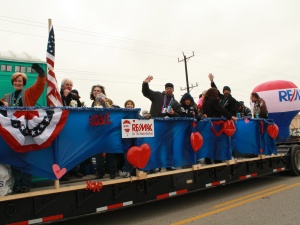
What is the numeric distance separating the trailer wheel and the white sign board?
19.6 ft

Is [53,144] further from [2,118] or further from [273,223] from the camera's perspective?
[273,223]

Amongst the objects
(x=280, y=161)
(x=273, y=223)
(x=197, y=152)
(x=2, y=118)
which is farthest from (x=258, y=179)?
(x=2, y=118)

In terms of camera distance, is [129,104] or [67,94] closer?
[67,94]

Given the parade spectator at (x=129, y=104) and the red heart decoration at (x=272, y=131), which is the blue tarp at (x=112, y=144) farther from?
the red heart decoration at (x=272, y=131)

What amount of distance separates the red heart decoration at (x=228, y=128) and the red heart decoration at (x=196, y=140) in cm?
112

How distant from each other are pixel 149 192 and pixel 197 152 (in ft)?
4.86

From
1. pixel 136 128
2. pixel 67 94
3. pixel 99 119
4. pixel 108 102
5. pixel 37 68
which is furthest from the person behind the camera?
pixel 67 94

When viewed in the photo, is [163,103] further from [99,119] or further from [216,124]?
[99,119]

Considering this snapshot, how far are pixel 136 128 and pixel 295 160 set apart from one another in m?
6.63

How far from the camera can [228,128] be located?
7242 mm

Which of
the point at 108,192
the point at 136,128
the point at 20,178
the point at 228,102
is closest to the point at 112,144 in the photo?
the point at 136,128

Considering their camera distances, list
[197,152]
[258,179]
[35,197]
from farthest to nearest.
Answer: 1. [258,179]
2. [197,152]
3. [35,197]

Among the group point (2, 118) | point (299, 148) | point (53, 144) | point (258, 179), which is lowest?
point (258, 179)

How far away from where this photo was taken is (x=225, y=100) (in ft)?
26.8
